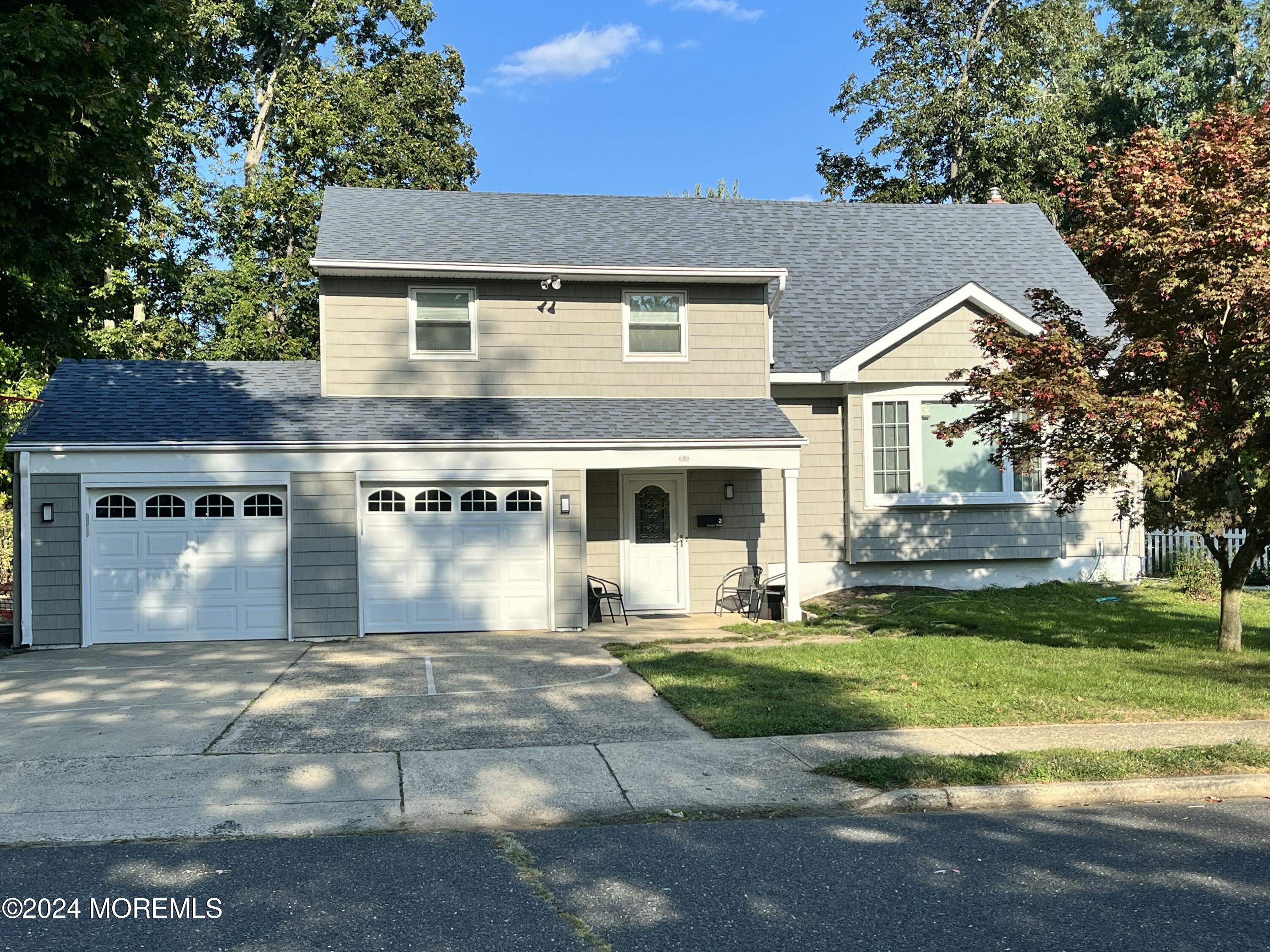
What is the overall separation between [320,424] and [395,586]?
2538 mm

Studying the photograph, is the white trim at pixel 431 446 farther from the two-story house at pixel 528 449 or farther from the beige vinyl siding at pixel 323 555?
the beige vinyl siding at pixel 323 555

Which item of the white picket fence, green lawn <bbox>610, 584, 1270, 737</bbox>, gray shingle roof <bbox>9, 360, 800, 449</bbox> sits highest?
gray shingle roof <bbox>9, 360, 800, 449</bbox>

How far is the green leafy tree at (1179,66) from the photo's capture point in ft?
125

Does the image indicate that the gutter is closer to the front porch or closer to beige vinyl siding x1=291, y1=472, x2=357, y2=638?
the front porch

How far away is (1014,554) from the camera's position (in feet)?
61.8

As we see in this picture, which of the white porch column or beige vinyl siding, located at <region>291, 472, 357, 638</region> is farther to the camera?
the white porch column

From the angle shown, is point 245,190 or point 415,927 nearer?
point 415,927

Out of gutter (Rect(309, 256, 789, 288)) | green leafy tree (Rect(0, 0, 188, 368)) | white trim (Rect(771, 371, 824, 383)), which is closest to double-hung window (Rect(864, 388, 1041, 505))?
white trim (Rect(771, 371, 824, 383))

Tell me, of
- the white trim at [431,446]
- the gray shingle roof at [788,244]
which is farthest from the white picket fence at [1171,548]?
the white trim at [431,446]

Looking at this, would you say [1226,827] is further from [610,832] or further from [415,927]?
[415,927]

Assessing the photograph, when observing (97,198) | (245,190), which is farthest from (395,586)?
(245,190)

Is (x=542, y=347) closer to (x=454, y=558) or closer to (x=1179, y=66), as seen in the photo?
(x=454, y=558)

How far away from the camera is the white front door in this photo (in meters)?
17.7

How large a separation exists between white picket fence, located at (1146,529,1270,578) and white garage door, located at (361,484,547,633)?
11404 millimetres
